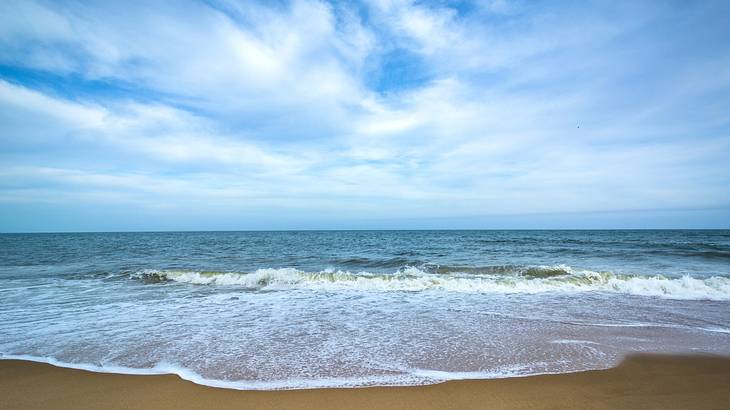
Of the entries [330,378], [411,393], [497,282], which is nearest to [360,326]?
[330,378]

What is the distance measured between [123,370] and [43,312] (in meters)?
5.61

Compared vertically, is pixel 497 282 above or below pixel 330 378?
below

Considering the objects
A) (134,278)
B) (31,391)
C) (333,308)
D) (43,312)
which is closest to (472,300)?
(333,308)

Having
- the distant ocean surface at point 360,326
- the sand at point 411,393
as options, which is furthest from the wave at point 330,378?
the sand at point 411,393

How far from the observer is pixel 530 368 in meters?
4.76

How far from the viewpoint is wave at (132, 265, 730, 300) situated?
11.1 metres

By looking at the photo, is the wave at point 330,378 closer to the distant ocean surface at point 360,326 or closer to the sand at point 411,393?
the distant ocean surface at point 360,326

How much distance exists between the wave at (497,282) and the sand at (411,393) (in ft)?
23.0

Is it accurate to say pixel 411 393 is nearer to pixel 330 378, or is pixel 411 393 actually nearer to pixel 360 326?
pixel 330 378

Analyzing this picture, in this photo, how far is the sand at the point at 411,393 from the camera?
377cm

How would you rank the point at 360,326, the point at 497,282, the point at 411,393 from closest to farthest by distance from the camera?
the point at 411,393, the point at 360,326, the point at 497,282

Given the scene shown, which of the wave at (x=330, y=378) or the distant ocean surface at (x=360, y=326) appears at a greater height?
the wave at (x=330, y=378)

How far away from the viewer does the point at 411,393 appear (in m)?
4.00

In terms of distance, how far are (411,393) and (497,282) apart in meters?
9.47
